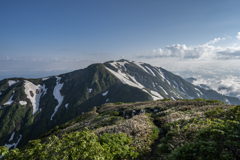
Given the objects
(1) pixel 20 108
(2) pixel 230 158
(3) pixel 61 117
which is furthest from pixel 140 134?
(1) pixel 20 108

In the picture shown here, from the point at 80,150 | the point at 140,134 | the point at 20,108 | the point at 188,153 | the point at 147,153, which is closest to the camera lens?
the point at 80,150

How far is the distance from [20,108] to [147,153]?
253 metres

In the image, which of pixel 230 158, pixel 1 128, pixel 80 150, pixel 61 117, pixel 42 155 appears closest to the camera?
pixel 230 158

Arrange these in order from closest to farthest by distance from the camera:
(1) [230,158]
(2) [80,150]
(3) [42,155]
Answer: (1) [230,158], (3) [42,155], (2) [80,150]

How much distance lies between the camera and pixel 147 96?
170875mm

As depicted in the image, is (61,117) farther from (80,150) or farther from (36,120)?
(80,150)

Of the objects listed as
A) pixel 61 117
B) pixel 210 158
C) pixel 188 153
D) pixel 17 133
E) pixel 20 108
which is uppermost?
pixel 210 158

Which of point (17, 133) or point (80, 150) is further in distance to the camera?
point (17, 133)

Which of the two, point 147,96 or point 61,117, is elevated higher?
point 147,96

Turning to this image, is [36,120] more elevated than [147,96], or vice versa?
[147,96]

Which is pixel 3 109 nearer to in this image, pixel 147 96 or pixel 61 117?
pixel 61 117

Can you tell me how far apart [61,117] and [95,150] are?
204 metres

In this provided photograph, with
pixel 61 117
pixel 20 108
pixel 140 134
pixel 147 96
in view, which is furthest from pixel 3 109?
pixel 140 134

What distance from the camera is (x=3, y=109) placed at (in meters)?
188
